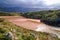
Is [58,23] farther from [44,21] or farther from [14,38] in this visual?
[14,38]

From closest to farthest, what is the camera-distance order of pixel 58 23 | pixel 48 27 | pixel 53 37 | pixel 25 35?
pixel 25 35 < pixel 53 37 < pixel 48 27 < pixel 58 23

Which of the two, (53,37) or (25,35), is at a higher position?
(25,35)

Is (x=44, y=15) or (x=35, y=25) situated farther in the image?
(x=44, y=15)

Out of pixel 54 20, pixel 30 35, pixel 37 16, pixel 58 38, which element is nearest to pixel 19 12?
pixel 37 16

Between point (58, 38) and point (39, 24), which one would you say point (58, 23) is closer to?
point (39, 24)

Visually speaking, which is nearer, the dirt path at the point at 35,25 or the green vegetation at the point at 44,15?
the dirt path at the point at 35,25

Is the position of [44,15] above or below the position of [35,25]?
above

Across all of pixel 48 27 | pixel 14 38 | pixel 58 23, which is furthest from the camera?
pixel 58 23

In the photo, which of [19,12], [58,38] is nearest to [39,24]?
[58,38]

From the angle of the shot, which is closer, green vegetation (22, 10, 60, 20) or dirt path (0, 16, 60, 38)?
dirt path (0, 16, 60, 38)

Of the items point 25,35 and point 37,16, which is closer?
point 25,35
